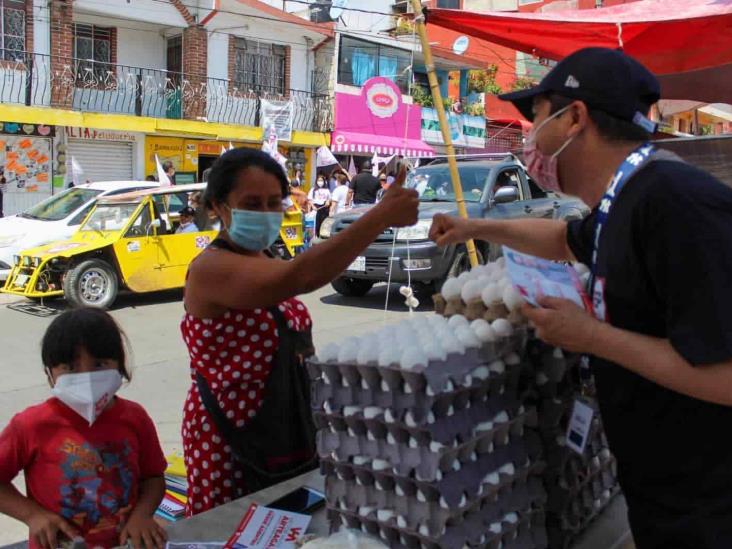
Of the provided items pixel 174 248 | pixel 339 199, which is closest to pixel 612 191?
pixel 174 248

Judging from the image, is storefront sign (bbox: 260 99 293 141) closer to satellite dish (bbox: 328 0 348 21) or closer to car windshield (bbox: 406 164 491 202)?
satellite dish (bbox: 328 0 348 21)

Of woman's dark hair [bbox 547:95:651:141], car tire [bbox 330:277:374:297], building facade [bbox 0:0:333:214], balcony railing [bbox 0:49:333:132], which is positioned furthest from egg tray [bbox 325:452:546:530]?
balcony railing [bbox 0:49:333:132]

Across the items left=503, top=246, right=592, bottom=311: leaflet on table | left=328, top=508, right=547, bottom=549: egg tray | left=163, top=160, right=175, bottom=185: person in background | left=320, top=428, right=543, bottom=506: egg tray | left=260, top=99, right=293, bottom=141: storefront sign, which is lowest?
left=328, top=508, right=547, bottom=549: egg tray

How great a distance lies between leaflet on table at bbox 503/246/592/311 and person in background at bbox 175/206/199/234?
924cm

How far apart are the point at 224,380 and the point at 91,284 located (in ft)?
26.4

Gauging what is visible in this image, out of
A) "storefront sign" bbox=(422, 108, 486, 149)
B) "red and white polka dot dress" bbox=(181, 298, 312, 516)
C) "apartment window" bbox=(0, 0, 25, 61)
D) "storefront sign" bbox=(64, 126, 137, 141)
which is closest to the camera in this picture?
"red and white polka dot dress" bbox=(181, 298, 312, 516)

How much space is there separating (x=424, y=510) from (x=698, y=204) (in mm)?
807

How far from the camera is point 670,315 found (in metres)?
1.25

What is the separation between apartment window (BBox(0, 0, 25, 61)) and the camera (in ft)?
53.7

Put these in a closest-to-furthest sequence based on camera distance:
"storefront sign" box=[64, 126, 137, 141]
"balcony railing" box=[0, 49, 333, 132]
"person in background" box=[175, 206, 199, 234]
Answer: "person in background" box=[175, 206, 199, 234] < "balcony railing" box=[0, 49, 333, 132] < "storefront sign" box=[64, 126, 137, 141]

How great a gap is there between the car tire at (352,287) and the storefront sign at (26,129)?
9966 mm

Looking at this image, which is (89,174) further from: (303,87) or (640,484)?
(640,484)

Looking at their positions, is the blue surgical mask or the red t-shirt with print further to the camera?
the blue surgical mask

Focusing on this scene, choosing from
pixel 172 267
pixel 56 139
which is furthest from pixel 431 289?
pixel 56 139
